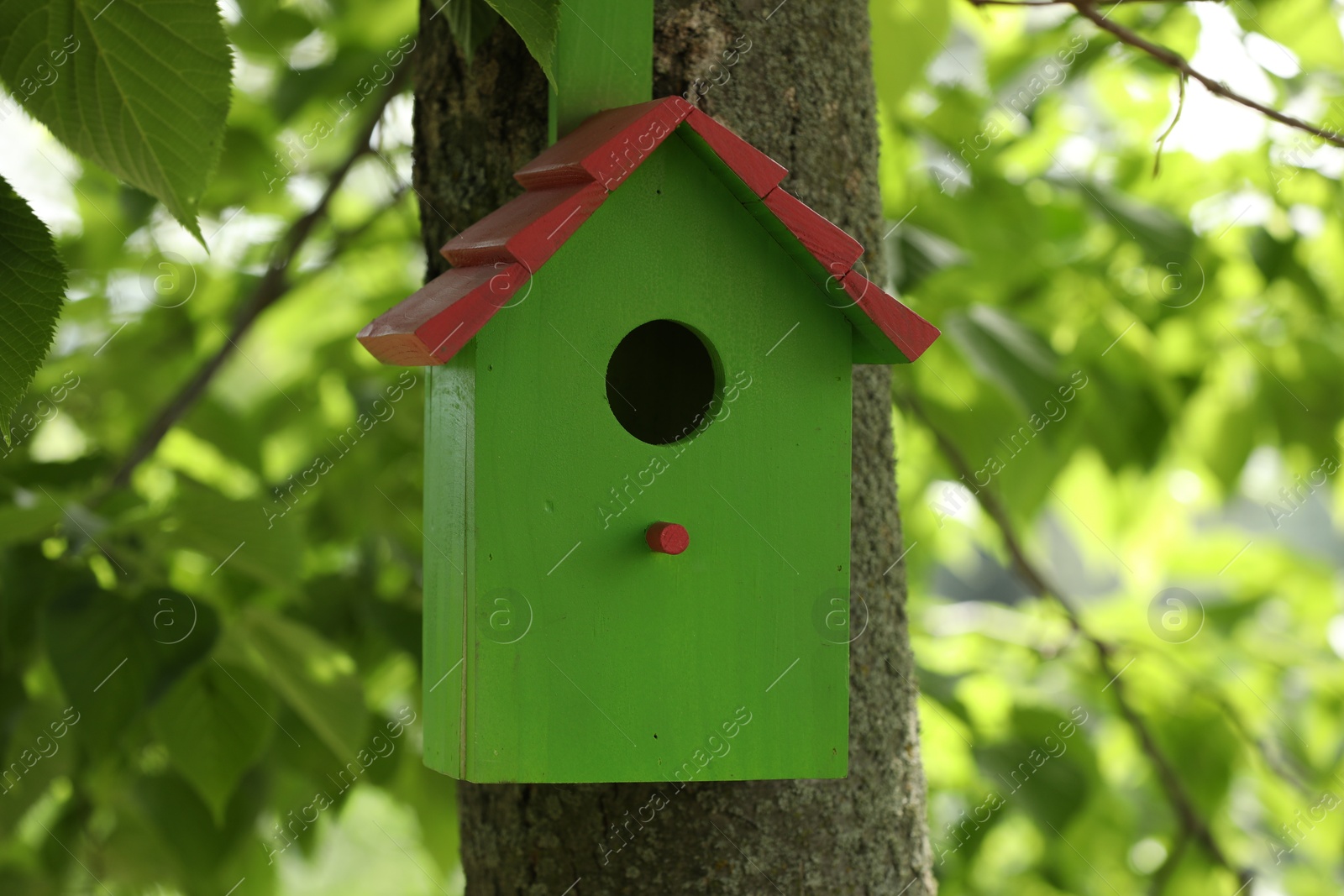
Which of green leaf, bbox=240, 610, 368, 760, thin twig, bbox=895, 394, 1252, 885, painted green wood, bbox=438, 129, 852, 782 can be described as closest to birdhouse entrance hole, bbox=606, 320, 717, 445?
painted green wood, bbox=438, 129, 852, 782

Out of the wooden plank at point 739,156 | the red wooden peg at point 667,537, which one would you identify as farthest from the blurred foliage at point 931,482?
the red wooden peg at point 667,537

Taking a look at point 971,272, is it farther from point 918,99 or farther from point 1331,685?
point 1331,685

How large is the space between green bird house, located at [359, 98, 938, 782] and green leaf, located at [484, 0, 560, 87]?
0.29 ft

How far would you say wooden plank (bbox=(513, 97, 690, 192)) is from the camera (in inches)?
30.2

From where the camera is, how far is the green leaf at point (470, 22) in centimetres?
83

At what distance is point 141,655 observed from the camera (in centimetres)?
101

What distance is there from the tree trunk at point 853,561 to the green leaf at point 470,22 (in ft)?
0.07

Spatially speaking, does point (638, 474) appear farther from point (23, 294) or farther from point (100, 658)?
point (100, 658)

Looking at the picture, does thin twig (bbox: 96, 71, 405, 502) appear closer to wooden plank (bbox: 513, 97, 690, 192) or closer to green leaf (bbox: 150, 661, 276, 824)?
green leaf (bbox: 150, 661, 276, 824)

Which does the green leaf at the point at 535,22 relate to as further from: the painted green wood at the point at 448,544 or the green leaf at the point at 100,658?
the green leaf at the point at 100,658

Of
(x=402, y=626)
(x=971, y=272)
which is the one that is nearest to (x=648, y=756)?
(x=402, y=626)

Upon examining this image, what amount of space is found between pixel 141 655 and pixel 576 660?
18.6 inches

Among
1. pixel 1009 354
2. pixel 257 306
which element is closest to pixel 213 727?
pixel 257 306

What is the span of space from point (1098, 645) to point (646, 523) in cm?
100
